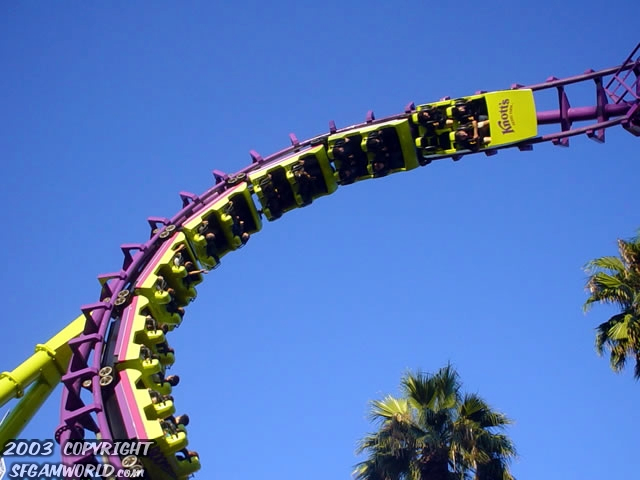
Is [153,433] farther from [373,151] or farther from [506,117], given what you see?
[506,117]

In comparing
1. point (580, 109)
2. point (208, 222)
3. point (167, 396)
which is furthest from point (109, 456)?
point (580, 109)

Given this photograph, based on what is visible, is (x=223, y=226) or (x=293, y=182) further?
(x=293, y=182)

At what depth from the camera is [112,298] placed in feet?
43.4

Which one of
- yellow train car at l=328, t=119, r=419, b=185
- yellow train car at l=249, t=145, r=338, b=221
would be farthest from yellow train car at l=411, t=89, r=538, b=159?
yellow train car at l=249, t=145, r=338, b=221

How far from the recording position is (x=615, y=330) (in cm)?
1558

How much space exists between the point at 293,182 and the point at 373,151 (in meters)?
1.29

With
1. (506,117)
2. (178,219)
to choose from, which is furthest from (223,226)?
(506,117)

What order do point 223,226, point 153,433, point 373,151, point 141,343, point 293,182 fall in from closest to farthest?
point 153,433
point 141,343
point 223,226
point 293,182
point 373,151

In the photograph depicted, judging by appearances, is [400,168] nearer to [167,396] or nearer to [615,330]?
[615,330]

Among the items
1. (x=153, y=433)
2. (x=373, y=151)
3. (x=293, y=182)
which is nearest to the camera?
(x=153, y=433)

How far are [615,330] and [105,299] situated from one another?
7.41m

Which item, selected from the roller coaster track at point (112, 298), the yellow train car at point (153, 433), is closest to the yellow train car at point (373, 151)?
the roller coaster track at point (112, 298)

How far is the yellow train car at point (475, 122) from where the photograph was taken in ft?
49.9

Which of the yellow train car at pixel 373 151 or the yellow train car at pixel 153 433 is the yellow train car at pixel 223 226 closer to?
the yellow train car at pixel 373 151
